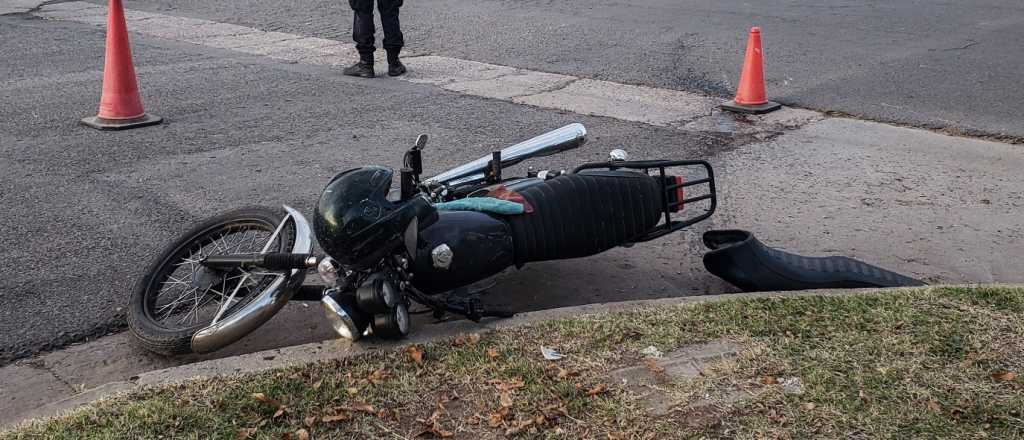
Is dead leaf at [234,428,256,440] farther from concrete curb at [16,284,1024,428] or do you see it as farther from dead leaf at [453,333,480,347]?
dead leaf at [453,333,480,347]

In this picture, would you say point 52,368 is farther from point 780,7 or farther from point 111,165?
point 780,7

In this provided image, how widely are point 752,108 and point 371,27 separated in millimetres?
3657

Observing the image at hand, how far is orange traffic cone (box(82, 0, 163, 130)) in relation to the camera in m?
7.93

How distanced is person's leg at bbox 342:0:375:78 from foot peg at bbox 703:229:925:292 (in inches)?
221

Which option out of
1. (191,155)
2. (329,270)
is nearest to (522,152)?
(329,270)

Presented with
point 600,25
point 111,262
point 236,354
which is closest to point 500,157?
point 236,354

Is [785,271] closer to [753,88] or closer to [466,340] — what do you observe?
[466,340]

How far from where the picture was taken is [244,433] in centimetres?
339

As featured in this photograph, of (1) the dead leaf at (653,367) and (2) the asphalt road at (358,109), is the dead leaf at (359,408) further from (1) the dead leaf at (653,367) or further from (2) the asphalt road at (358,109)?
(2) the asphalt road at (358,109)

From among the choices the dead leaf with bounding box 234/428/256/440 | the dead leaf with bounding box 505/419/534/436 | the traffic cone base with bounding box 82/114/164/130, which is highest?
the traffic cone base with bounding box 82/114/164/130

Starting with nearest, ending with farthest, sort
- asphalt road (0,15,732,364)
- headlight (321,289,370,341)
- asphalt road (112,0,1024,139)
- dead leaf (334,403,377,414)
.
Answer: dead leaf (334,403,377,414)
headlight (321,289,370,341)
asphalt road (0,15,732,364)
asphalt road (112,0,1024,139)

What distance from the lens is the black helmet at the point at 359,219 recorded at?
386 cm

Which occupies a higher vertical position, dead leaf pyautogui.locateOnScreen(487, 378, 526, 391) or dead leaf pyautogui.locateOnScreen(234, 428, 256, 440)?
dead leaf pyautogui.locateOnScreen(487, 378, 526, 391)

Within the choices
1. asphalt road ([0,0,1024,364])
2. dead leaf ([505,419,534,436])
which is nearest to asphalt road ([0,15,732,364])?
asphalt road ([0,0,1024,364])
